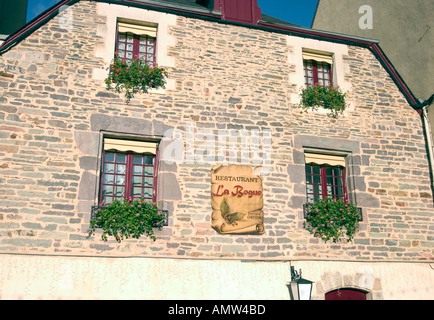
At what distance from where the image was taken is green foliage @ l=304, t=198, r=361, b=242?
702 centimetres

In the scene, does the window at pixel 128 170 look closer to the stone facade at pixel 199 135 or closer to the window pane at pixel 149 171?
the window pane at pixel 149 171

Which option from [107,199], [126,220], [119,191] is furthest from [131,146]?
[126,220]

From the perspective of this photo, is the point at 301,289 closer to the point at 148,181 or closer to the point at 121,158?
the point at 148,181

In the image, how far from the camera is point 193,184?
6.74 meters

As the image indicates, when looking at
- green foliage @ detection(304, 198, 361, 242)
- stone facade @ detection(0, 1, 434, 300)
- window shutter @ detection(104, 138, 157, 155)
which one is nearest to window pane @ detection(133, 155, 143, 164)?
window shutter @ detection(104, 138, 157, 155)

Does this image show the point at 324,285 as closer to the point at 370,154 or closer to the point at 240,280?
the point at 240,280

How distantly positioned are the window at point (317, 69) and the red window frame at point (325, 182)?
1.64 m

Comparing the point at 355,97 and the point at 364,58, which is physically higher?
the point at 364,58

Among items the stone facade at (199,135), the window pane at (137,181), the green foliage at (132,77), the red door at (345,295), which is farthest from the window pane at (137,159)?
the red door at (345,295)

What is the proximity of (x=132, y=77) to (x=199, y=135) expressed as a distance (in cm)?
139

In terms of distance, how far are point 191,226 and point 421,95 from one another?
17.5 ft

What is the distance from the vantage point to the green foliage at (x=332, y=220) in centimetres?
702

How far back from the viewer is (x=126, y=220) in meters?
6.18

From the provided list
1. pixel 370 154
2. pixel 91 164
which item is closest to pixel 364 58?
pixel 370 154
